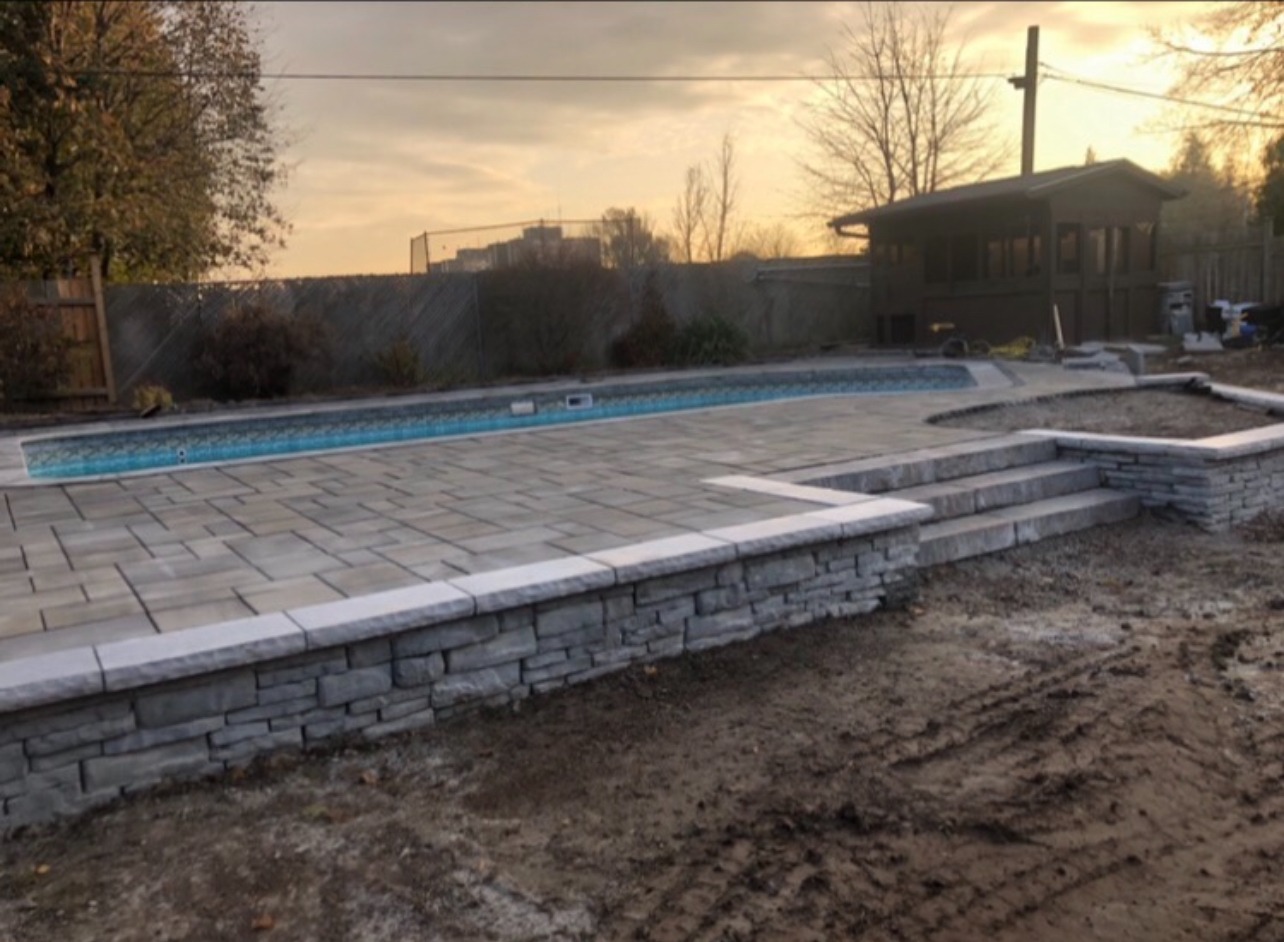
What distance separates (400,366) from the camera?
512 inches

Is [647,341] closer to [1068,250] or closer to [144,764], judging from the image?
[1068,250]

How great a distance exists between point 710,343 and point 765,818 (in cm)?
1249

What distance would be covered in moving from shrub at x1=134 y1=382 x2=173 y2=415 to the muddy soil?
8910 millimetres

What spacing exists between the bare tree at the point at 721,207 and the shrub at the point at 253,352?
618 inches

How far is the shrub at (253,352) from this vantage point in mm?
11953

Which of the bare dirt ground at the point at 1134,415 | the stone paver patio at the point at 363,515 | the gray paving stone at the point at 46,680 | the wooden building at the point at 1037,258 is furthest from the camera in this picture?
the wooden building at the point at 1037,258

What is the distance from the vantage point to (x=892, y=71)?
23.5 meters

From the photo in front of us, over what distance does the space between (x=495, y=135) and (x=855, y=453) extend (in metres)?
11.8

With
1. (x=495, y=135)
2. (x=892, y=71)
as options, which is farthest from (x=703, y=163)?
(x=495, y=135)

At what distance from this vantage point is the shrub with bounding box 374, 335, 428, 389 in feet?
42.7

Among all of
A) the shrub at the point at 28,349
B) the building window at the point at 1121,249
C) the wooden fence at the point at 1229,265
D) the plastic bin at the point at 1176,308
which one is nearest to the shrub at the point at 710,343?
the building window at the point at 1121,249

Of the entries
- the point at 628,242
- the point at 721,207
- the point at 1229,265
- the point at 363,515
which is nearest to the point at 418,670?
the point at 363,515

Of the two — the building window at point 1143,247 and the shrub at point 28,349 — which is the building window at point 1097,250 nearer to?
the building window at point 1143,247

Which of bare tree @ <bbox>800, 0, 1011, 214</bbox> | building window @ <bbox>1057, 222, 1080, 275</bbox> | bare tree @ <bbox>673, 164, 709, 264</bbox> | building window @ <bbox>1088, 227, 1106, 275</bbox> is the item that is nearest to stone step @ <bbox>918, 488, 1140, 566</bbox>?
building window @ <bbox>1057, 222, 1080, 275</bbox>
